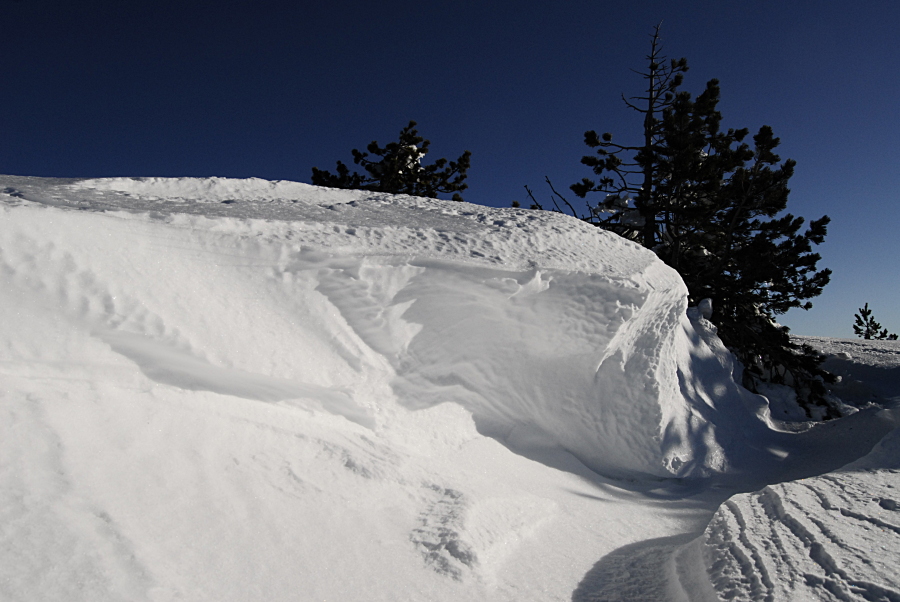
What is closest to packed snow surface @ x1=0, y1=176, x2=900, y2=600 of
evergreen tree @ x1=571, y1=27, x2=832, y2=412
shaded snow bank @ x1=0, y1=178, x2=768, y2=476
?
shaded snow bank @ x1=0, y1=178, x2=768, y2=476

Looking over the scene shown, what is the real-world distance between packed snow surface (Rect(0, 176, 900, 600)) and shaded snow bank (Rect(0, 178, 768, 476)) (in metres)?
0.02

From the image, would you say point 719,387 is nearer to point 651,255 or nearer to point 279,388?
point 651,255

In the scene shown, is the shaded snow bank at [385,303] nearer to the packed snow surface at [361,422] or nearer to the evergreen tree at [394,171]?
the packed snow surface at [361,422]

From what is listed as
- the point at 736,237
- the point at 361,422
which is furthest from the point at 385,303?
the point at 736,237

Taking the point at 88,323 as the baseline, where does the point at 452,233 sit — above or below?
above

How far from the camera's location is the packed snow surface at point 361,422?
1.67 m

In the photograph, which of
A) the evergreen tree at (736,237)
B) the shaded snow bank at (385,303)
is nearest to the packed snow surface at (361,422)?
the shaded snow bank at (385,303)

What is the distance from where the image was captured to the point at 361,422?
108 inches

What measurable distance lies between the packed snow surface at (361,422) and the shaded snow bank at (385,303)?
2 cm

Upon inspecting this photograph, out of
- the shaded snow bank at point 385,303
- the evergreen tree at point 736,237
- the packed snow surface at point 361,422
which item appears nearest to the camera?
the packed snow surface at point 361,422

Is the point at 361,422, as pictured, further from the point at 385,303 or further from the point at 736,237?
the point at 736,237

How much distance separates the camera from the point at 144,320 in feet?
7.35

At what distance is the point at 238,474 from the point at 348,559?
22.7 inches

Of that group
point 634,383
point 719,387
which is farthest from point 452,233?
point 719,387
